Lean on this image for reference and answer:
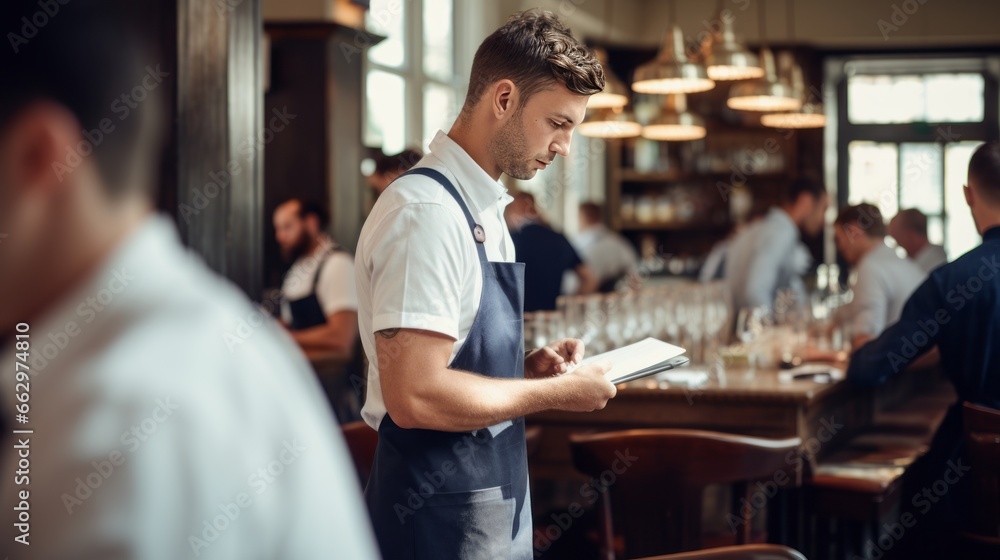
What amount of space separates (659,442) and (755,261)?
14.7 feet

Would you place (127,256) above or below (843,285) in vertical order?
above

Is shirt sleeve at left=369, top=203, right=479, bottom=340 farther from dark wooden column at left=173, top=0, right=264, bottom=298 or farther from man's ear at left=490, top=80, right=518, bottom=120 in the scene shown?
dark wooden column at left=173, top=0, right=264, bottom=298

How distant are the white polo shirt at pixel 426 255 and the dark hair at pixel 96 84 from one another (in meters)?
0.77

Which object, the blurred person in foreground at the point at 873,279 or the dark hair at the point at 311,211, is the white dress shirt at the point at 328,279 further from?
the blurred person in foreground at the point at 873,279

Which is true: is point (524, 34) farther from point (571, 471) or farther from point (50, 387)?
point (571, 471)

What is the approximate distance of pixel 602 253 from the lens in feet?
31.9

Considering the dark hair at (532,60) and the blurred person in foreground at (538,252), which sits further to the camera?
the blurred person in foreground at (538,252)

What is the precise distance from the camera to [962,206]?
10.8 m

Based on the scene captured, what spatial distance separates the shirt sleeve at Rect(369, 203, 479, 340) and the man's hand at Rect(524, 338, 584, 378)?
1.13ft

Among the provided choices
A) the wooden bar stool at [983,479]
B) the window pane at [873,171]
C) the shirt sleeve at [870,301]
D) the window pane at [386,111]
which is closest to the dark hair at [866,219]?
the shirt sleeve at [870,301]

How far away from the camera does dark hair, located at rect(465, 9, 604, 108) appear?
1.78m

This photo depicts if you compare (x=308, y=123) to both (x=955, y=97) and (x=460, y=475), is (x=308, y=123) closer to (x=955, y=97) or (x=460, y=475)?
(x=460, y=475)

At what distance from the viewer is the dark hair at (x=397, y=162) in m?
3.94

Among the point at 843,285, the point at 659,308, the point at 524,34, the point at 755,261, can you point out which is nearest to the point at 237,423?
the point at 524,34
